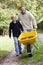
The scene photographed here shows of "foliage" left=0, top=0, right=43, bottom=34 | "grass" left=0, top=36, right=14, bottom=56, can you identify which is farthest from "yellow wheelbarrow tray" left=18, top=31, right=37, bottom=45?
"foliage" left=0, top=0, right=43, bottom=34

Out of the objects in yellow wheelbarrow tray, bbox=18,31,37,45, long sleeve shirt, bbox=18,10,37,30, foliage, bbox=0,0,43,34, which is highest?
long sleeve shirt, bbox=18,10,37,30

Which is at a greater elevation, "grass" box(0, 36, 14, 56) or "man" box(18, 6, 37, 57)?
"man" box(18, 6, 37, 57)

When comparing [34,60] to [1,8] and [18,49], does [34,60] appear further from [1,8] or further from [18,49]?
[1,8]

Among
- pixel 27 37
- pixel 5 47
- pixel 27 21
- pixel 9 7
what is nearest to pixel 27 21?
pixel 27 21

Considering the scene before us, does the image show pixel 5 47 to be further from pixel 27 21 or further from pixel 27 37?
pixel 27 37

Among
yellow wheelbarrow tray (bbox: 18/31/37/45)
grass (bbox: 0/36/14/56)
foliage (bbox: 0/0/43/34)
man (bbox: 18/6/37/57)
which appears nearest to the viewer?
yellow wheelbarrow tray (bbox: 18/31/37/45)

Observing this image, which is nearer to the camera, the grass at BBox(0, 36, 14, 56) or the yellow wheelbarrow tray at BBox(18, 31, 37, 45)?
the yellow wheelbarrow tray at BBox(18, 31, 37, 45)

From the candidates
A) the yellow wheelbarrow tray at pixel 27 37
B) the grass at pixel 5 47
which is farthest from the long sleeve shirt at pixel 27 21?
the grass at pixel 5 47

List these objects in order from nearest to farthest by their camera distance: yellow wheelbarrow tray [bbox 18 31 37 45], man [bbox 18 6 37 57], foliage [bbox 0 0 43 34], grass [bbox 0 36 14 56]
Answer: yellow wheelbarrow tray [bbox 18 31 37 45] < man [bbox 18 6 37 57] < grass [bbox 0 36 14 56] < foliage [bbox 0 0 43 34]

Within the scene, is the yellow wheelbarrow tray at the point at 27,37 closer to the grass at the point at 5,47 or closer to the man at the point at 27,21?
the man at the point at 27,21

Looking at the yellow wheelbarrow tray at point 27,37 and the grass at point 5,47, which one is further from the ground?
the yellow wheelbarrow tray at point 27,37

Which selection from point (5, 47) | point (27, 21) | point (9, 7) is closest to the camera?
point (27, 21)

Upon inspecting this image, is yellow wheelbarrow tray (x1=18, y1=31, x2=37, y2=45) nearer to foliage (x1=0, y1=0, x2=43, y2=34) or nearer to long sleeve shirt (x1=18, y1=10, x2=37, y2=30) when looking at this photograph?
long sleeve shirt (x1=18, y1=10, x2=37, y2=30)

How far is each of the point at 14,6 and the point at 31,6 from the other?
3.79 m
